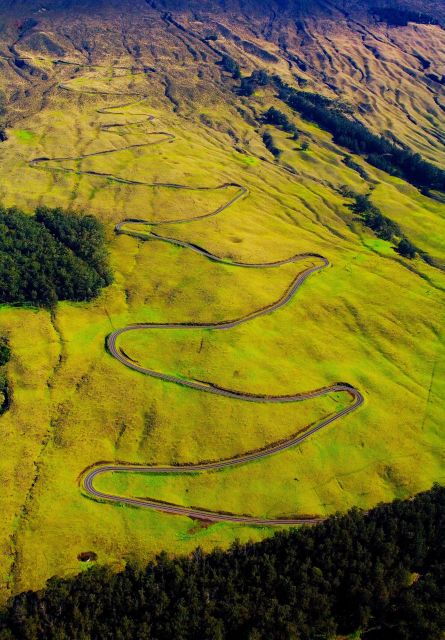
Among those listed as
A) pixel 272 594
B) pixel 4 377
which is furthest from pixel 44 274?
pixel 272 594

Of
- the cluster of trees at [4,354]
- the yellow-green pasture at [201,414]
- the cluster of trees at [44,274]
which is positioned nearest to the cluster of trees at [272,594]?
the yellow-green pasture at [201,414]

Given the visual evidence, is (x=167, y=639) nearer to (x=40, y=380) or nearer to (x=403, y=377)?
(x=40, y=380)

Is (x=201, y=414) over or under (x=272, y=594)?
under

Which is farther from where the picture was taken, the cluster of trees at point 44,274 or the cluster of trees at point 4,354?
the cluster of trees at point 44,274

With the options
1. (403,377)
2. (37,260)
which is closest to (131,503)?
(403,377)

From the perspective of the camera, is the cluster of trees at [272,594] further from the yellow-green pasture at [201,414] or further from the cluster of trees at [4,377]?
the cluster of trees at [4,377]

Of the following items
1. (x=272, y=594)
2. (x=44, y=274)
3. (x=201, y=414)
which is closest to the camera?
(x=272, y=594)

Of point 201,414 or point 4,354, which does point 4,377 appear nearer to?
point 4,354

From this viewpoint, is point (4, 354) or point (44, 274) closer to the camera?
point (4, 354)
